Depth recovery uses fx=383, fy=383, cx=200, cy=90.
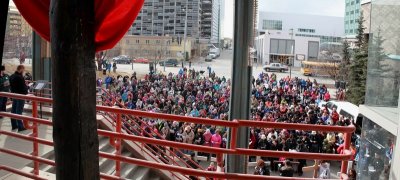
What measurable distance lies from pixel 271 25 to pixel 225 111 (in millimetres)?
86131

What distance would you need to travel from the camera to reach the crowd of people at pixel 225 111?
1377cm

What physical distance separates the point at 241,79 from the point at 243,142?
3.84 ft

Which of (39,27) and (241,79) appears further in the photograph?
(241,79)

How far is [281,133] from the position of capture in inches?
566

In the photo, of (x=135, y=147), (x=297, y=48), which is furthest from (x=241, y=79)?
(x=297, y=48)

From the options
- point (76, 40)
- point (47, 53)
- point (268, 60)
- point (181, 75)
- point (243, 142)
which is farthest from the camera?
point (268, 60)

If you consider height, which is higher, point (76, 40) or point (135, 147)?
point (76, 40)

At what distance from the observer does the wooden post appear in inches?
98.7

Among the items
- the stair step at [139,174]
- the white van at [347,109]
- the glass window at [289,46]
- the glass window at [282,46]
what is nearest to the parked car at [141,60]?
the glass window at [282,46]

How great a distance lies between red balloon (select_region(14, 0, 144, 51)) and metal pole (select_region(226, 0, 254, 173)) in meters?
4.14

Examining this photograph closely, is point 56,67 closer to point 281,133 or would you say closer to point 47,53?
point 47,53

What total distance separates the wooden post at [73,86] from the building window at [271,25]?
103m

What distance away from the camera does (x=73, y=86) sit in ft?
8.29

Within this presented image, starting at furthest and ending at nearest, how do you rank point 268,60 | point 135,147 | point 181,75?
1. point 268,60
2. point 181,75
3. point 135,147
